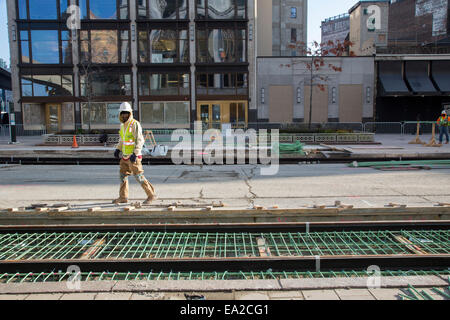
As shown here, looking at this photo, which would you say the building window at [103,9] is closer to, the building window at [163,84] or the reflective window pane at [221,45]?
the building window at [163,84]

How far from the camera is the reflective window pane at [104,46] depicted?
1262 inches

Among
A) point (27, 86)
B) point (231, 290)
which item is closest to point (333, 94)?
point (27, 86)

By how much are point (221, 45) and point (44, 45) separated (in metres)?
15.4

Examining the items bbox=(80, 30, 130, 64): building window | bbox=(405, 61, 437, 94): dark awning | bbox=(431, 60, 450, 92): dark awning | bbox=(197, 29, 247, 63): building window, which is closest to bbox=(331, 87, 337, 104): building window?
bbox=(405, 61, 437, 94): dark awning

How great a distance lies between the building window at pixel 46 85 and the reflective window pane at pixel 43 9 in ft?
16.6

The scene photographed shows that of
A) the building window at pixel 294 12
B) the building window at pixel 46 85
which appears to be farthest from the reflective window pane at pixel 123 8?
the building window at pixel 294 12

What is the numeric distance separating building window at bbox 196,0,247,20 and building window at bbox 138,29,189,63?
2337mm

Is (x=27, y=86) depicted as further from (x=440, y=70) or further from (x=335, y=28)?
(x=335, y=28)

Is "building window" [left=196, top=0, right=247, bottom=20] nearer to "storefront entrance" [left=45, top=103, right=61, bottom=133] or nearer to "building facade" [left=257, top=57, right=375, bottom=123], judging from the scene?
"building facade" [left=257, top=57, right=375, bottom=123]

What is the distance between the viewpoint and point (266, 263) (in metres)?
4.84

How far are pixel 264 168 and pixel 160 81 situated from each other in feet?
70.6

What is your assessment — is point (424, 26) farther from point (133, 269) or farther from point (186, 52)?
point (133, 269)

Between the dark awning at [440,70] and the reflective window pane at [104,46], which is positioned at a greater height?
the reflective window pane at [104,46]
